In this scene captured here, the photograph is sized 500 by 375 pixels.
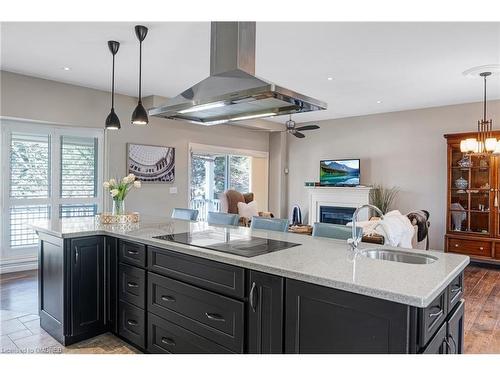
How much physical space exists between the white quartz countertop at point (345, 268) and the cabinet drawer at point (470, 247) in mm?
4072

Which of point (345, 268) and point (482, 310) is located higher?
point (345, 268)

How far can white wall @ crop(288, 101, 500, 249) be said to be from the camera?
608cm

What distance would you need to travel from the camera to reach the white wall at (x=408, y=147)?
239 inches

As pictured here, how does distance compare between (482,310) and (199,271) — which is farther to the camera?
(482,310)

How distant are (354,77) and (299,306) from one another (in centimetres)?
369

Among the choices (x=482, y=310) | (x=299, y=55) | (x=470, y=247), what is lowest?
(x=482, y=310)

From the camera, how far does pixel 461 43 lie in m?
3.32

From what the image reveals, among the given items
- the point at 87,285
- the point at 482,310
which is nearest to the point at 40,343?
the point at 87,285

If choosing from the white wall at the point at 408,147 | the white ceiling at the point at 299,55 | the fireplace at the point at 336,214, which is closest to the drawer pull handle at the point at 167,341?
the white ceiling at the point at 299,55

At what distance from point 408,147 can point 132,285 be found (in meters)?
5.70

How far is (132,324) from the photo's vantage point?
2625mm

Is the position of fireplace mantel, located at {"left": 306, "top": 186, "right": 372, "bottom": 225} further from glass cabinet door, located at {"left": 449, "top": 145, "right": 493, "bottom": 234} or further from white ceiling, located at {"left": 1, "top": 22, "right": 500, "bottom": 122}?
white ceiling, located at {"left": 1, "top": 22, "right": 500, "bottom": 122}

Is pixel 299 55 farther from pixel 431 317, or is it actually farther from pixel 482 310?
pixel 482 310
